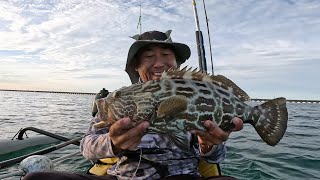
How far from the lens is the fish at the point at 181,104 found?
345 centimetres

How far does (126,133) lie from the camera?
349 centimetres

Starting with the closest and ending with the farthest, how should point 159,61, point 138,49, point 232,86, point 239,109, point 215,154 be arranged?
point 239,109 < point 232,86 < point 215,154 < point 159,61 < point 138,49

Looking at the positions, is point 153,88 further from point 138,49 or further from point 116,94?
point 138,49

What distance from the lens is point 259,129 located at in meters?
4.01

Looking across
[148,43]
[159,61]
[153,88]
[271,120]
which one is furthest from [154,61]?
[271,120]

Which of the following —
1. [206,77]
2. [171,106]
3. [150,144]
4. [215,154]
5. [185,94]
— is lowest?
[215,154]

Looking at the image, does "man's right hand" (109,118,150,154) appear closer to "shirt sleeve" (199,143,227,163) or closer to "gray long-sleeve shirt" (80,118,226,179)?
"gray long-sleeve shirt" (80,118,226,179)

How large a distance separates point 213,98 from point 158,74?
1421 mm

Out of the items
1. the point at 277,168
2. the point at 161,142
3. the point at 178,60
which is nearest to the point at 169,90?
the point at 161,142

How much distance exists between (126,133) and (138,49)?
6.23 feet

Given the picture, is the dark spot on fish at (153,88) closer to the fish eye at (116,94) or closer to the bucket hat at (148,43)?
the fish eye at (116,94)

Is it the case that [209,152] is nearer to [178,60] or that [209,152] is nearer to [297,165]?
[178,60]

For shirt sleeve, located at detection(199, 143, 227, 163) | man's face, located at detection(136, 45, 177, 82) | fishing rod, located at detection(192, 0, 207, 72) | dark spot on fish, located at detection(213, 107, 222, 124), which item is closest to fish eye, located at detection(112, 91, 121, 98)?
dark spot on fish, located at detection(213, 107, 222, 124)

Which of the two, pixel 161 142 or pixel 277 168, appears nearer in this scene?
pixel 161 142
